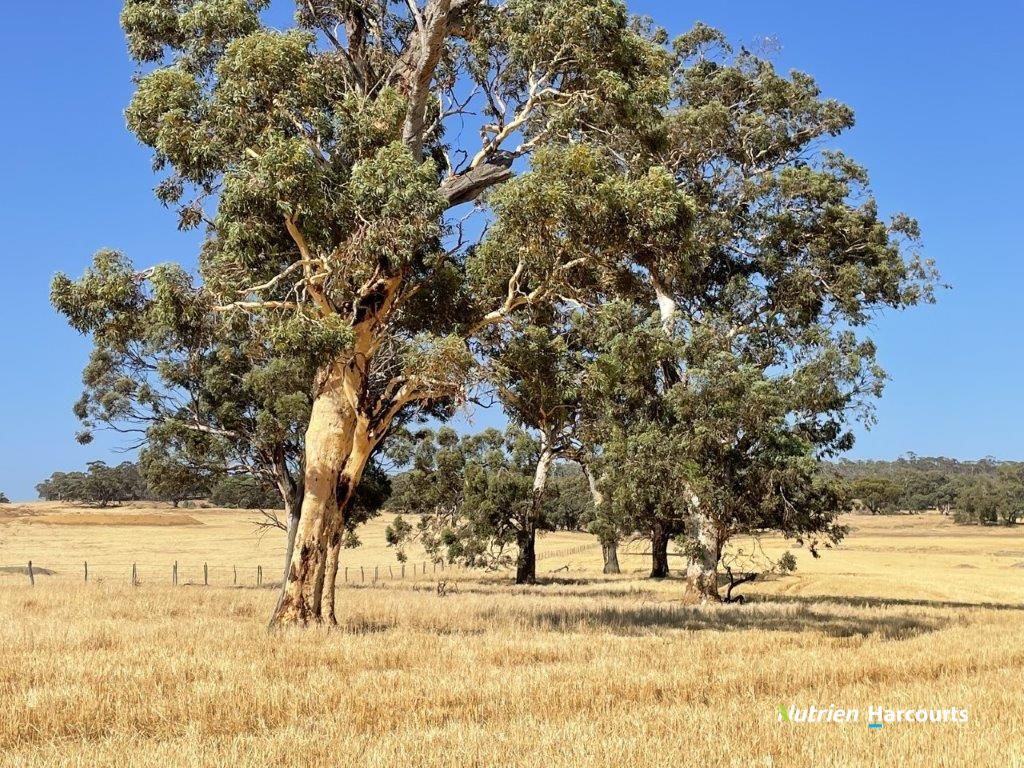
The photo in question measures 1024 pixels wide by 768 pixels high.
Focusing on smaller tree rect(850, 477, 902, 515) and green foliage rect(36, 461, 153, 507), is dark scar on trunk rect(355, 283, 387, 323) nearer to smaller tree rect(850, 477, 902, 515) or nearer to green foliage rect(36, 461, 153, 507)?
smaller tree rect(850, 477, 902, 515)

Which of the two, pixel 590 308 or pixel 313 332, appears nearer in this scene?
pixel 313 332

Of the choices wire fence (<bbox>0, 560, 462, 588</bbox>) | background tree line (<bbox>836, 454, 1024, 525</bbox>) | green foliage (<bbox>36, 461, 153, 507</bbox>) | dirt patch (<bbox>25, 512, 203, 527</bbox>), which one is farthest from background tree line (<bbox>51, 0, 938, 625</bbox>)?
green foliage (<bbox>36, 461, 153, 507</bbox>)

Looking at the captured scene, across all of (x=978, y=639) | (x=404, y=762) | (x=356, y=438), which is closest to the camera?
(x=404, y=762)

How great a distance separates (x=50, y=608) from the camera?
20938 mm

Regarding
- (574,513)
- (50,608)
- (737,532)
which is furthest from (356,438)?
(574,513)

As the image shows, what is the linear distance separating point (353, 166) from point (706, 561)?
59.3 ft

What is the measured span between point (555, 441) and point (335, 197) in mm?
27676

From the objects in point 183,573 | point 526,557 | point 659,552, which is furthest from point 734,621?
point 183,573

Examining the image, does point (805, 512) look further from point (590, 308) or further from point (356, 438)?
point (356, 438)

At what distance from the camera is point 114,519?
112 m

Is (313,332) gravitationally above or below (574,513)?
above

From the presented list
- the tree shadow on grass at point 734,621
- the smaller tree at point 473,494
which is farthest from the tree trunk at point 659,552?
the tree shadow on grass at point 734,621

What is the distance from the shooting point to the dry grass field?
7.77 m

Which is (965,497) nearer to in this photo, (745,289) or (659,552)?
(659,552)
